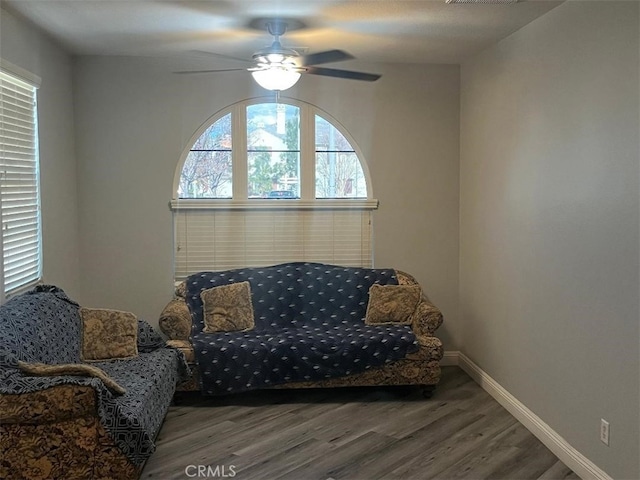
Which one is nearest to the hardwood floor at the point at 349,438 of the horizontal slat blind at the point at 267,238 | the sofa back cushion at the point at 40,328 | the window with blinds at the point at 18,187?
the sofa back cushion at the point at 40,328

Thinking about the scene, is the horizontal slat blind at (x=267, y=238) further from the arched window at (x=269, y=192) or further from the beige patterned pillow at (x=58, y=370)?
the beige patterned pillow at (x=58, y=370)

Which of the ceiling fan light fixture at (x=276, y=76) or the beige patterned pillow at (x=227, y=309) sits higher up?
the ceiling fan light fixture at (x=276, y=76)

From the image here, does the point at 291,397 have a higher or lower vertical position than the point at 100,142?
lower

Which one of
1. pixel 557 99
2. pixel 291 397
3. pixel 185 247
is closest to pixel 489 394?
pixel 291 397

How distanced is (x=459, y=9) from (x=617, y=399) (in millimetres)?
2242

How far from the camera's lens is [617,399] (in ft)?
10.2

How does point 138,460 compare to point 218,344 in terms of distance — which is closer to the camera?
point 138,460

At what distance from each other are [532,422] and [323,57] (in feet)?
9.97

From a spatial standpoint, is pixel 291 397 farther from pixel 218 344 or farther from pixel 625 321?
pixel 625 321

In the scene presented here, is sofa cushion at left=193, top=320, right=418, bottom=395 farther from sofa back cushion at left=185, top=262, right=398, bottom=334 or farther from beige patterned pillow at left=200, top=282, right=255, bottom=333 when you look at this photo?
sofa back cushion at left=185, top=262, right=398, bottom=334

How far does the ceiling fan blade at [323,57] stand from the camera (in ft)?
16.0

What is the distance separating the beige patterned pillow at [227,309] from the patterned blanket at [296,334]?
68mm

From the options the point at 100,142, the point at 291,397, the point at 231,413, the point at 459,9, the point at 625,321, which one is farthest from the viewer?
the point at 100,142

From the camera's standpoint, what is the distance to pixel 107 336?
417 centimetres
